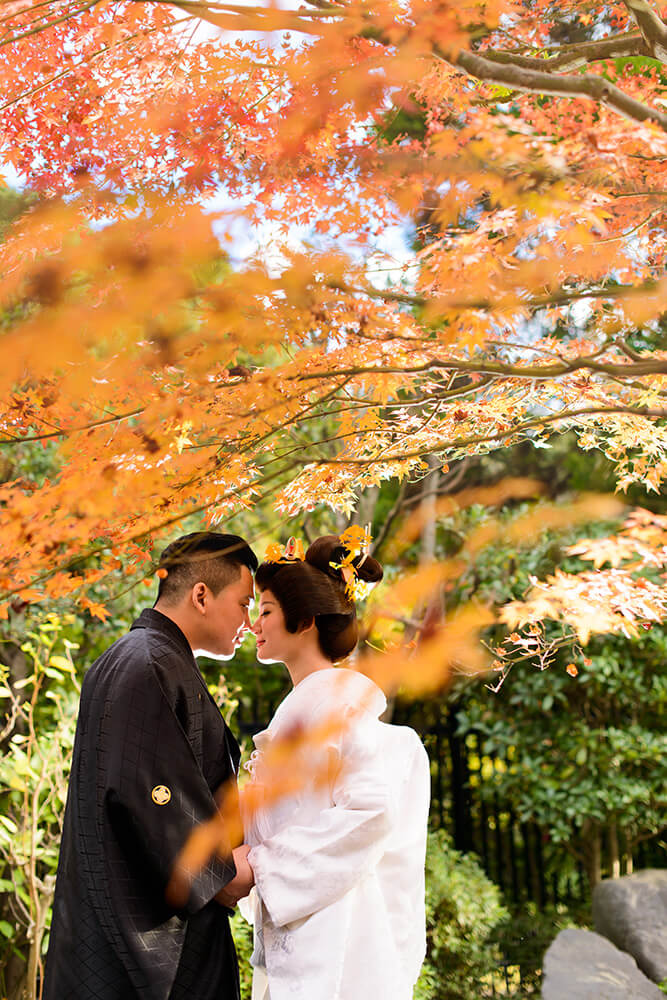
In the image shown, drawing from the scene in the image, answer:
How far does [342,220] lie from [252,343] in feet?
1.81

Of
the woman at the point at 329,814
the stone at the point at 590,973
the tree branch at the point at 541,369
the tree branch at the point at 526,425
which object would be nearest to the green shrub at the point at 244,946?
the stone at the point at 590,973

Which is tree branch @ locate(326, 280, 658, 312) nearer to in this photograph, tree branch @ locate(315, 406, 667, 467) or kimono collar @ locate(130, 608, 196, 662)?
tree branch @ locate(315, 406, 667, 467)

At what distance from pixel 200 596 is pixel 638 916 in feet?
11.9

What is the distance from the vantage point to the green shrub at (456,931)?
4441 millimetres

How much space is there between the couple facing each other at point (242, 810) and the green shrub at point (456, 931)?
8.77 feet

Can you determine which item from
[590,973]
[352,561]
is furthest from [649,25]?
[590,973]

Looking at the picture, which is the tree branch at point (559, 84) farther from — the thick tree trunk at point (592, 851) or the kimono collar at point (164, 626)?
the thick tree trunk at point (592, 851)

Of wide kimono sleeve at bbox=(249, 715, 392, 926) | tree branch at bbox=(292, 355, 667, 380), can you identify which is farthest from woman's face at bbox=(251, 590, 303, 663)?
tree branch at bbox=(292, 355, 667, 380)

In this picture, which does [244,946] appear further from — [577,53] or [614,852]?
[577,53]

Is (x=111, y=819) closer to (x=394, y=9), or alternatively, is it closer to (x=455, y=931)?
(x=394, y=9)

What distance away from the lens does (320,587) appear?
2070 mm

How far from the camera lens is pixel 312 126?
180cm

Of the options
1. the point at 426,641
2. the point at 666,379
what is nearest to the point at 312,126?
the point at 666,379

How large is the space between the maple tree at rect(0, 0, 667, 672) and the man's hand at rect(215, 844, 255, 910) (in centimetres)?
73
